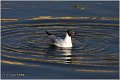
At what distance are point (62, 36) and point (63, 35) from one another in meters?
0.14

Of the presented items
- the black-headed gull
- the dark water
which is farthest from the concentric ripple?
the black-headed gull

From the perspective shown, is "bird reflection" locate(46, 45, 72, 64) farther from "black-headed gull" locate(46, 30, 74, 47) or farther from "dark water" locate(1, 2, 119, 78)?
"black-headed gull" locate(46, 30, 74, 47)

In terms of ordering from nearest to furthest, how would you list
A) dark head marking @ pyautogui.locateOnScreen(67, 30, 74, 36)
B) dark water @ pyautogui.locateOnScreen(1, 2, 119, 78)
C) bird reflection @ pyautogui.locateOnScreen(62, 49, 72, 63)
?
dark water @ pyautogui.locateOnScreen(1, 2, 119, 78)
bird reflection @ pyautogui.locateOnScreen(62, 49, 72, 63)
dark head marking @ pyautogui.locateOnScreen(67, 30, 74, 36)

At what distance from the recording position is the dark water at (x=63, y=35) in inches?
792

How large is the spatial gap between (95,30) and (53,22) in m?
2.47

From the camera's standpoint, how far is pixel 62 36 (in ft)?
80.2

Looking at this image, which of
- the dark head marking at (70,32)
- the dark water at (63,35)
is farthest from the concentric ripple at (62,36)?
the dark head marking at (70,32)

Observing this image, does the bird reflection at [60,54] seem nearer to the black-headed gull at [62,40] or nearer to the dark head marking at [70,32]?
the black-headed gull at [62,40]

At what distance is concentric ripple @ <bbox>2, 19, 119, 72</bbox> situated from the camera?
811 inches

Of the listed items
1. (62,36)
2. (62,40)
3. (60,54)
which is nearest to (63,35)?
(62,36)

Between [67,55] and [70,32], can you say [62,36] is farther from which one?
[67,55]

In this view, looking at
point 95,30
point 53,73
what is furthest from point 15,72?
point 95,30

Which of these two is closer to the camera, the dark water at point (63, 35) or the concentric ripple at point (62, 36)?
the dark water at point (63, 35)

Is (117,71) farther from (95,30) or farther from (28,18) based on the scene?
(28,18)
